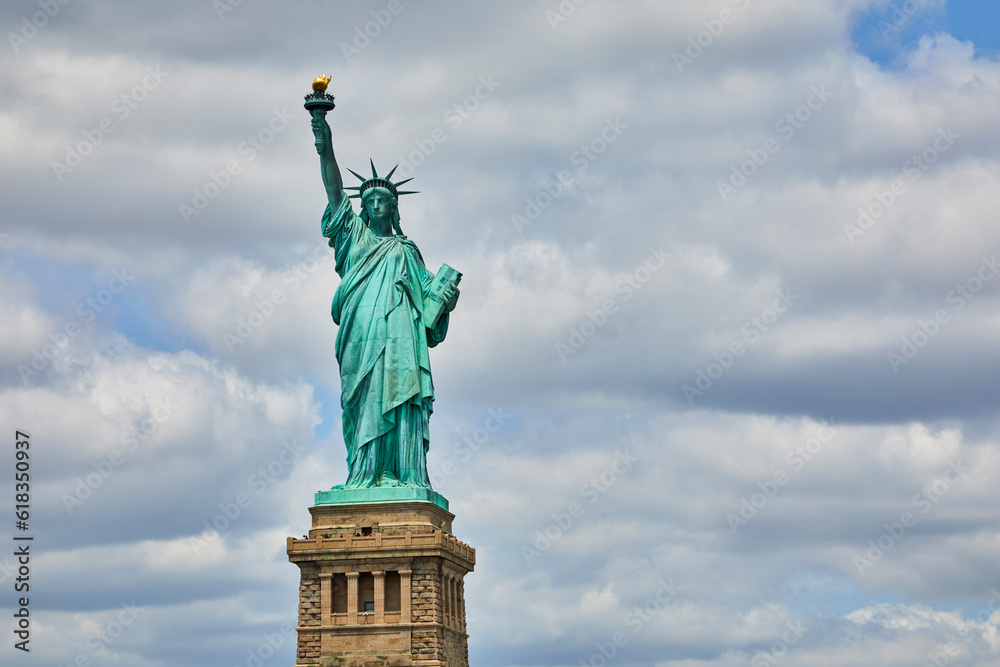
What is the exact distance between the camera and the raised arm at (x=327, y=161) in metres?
64.9

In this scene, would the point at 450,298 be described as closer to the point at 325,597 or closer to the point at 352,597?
the point at 352,597

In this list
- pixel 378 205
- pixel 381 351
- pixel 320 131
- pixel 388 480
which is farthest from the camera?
pixel 378 205

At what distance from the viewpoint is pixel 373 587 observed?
61.3 metres

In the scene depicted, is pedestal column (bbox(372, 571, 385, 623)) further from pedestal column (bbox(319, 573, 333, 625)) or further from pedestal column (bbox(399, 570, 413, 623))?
pedestal column (bbox(319, 573, 333, 625))

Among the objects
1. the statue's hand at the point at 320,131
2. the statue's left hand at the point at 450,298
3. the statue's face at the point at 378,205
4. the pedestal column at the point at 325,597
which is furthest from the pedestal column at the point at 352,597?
the statue's hand at the point at 320,131

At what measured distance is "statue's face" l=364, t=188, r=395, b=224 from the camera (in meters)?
65.5

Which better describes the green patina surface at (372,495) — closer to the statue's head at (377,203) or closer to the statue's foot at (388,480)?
the statue's foot at (388,480)

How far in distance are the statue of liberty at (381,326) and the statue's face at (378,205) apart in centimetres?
3

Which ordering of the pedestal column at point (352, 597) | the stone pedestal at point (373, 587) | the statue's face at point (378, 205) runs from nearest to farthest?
the stone pedestal at point (373, 587) → the pedestal column at point (352, 597) → the statue's face at point (378, 205)

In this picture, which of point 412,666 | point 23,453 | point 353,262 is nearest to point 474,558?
point 412,666

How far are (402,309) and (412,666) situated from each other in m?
12.2

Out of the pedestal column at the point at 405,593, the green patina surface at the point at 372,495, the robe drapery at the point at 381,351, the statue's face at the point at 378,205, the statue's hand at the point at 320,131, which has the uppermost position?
the statue's hand at the point at 320,131

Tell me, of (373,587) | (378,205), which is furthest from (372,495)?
(378,205)

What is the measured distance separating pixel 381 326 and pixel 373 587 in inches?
351
